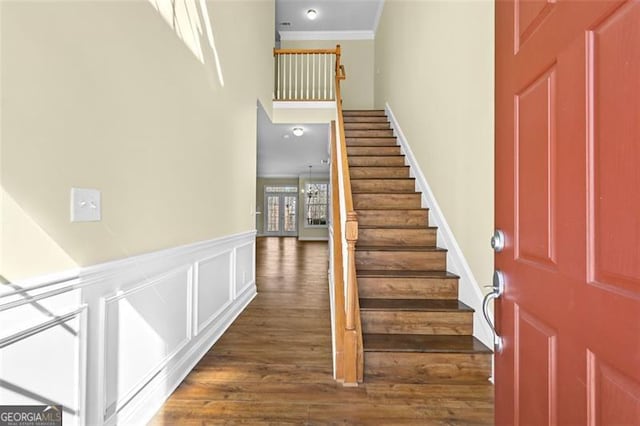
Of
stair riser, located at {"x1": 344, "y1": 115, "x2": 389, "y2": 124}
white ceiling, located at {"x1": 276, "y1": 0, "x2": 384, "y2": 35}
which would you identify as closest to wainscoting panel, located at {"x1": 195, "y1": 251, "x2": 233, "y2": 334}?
stair riser, located at {"x1": 344, "y1": 115, "x2": 389, "y2": 124}

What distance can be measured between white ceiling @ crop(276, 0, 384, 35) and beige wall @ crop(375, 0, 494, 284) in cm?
233

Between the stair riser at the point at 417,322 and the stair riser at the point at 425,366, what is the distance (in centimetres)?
25

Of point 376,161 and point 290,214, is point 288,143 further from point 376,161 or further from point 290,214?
point 290,214

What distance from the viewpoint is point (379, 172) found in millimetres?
4043

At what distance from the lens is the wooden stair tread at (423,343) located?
2.10 meters

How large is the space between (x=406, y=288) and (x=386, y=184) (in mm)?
1511

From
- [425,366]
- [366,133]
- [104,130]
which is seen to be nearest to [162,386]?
[104,130]

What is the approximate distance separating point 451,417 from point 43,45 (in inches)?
95.2

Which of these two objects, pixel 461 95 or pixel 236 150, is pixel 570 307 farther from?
pixel 236 150

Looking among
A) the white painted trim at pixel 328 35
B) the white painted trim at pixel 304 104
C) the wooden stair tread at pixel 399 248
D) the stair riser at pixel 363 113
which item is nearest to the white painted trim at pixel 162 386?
the wooden stair tread at pixel 399 248

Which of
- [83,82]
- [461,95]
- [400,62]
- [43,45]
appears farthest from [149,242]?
[400,62]

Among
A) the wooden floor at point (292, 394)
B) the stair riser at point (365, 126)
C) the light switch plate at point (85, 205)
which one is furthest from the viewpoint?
the stair riser at point (365, 126)

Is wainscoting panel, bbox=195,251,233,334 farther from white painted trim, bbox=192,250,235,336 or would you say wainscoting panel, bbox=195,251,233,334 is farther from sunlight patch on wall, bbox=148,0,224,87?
sunlight patch on wall, bbox=148,0,224,87

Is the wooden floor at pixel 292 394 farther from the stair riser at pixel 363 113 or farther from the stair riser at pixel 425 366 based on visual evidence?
the stair riser at pixel 363 113
